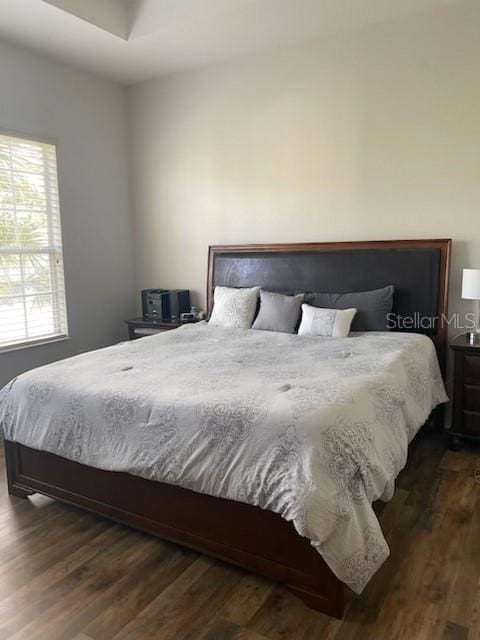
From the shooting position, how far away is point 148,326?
447cm

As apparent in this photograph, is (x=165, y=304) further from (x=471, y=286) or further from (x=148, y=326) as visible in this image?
(x=471, y=286)

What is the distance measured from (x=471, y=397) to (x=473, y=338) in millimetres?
394

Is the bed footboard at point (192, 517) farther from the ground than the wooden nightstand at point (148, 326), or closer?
Result: closer

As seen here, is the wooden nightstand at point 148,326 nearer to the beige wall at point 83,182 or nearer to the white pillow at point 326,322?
the beige wall at point 83,182

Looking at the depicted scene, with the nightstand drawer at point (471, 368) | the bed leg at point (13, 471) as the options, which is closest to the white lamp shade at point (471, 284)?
the nightstand drawer at point (471, 368)

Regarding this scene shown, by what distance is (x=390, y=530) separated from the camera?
2371 mm

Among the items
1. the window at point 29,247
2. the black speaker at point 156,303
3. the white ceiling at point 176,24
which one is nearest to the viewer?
the white ceiling at point 176,24

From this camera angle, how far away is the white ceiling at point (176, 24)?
3240 mm

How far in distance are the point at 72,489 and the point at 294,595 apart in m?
1.26

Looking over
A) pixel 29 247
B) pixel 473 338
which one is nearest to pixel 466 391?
pixel 473 338

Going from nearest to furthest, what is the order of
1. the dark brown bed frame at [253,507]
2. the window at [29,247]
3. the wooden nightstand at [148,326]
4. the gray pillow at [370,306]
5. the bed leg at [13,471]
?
the dark brown bed frame at [253,507] → the bed leg at [13,471] → the gray pillow at [370,306] → the window at [29,247] → the wooden nightstand at [148,326]

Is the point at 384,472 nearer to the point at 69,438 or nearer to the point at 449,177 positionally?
the point at 69,438

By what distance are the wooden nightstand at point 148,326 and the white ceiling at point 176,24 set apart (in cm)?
225

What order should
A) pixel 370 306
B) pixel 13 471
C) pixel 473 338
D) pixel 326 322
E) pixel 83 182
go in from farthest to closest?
pixel 83 182, pixel 370 306, pixel 326 322, pixel 473 338, pixel 13 471
